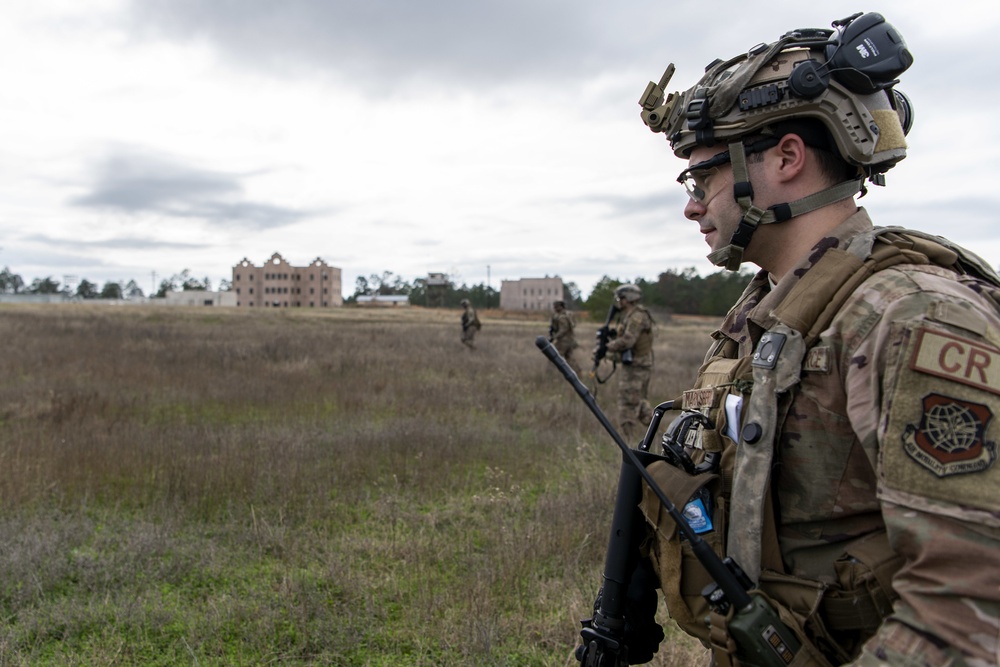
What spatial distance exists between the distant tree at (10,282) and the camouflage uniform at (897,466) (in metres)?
138

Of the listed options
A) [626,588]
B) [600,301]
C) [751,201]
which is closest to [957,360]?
[751,201]

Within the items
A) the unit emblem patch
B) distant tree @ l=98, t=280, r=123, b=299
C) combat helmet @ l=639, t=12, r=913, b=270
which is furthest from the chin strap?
distant tree @ l=98, t=280, r=123, b=299

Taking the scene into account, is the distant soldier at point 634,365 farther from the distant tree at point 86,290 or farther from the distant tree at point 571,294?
the distant tree at point 86,290

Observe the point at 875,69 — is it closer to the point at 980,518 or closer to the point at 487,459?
the point at 980,518

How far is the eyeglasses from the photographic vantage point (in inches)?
62.4

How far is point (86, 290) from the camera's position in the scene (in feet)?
361

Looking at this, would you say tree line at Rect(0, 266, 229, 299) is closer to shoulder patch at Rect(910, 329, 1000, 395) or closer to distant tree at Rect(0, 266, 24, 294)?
distant tree at Rect(0, 266, 24, 294)

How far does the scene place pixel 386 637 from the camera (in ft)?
11.6

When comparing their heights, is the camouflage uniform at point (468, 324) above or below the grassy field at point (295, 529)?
above

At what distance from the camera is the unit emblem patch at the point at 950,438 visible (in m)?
1.02

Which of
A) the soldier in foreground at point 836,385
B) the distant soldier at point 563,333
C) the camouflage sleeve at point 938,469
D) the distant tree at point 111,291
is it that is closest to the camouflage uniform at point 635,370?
the distant soldier at point 563,333

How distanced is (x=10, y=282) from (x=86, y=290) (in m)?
15.1

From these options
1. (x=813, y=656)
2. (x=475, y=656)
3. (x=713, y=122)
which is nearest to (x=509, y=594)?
(x=475, y=656)

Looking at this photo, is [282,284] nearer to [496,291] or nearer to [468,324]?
[496,291]
